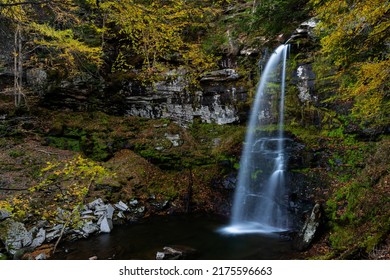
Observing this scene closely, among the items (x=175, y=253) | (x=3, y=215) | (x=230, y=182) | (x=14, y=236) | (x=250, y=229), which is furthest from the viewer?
(x=230, y=182)

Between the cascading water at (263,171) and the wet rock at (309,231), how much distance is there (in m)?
1.43

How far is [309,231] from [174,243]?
332 centimetres

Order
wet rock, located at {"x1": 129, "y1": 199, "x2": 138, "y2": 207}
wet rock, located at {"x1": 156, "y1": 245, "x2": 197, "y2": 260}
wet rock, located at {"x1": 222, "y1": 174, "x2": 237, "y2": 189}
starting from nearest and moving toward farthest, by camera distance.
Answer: wet rock, located at {"x1": 156, "y1": 245, "x2": 197, "y2": 260} < wet rock, located at {"x1": 129, "y1": 199, "x2": 138, "y2": 207} < wet rock, located at {"x1": 222, "y1": 174, "x2": 237, "y2": 189}

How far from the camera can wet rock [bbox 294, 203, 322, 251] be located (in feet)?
19.7

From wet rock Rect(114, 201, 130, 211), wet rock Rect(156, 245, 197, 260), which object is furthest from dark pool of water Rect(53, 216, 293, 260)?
wet rock Rect(114, 201, 130, 211)

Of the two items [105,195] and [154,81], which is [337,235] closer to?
[105,195]

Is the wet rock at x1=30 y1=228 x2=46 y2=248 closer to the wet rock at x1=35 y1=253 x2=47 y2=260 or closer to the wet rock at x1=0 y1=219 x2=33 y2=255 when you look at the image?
the wet rock at x1=0 y1=219 x2=33 y2=255

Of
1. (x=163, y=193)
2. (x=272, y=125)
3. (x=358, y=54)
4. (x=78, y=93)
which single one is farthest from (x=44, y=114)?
(x=358, y=54)

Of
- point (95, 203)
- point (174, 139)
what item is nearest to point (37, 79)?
point (174, 139)

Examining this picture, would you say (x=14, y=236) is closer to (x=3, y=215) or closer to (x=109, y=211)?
(x=3, y=215)

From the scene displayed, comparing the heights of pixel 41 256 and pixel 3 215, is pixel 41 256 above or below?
below

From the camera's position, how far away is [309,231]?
6.15m

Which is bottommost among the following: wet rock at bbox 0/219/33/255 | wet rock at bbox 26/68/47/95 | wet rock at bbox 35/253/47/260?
wet rock at bbox 35/253/47/260

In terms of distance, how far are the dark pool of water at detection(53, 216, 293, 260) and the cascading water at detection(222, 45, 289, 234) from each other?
71 centimetres
